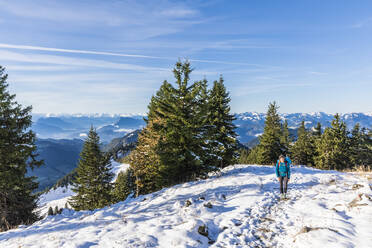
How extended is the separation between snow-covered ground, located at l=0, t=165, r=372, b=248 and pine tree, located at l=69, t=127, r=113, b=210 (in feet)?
60.0

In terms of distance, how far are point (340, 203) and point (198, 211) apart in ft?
18.7

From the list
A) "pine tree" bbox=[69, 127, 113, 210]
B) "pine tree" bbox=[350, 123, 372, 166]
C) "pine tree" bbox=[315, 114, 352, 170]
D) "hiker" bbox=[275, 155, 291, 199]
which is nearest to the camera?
"hiker" bbox=[275, 155, 291, 199]

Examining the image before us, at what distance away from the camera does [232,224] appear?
23.8 feet

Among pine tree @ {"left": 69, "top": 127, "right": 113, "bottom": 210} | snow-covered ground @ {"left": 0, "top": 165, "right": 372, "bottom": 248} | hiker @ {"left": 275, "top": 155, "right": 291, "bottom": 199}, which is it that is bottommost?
pine tree @ {"left": 69, "top": 127, "right": 113, "bottom": 210}

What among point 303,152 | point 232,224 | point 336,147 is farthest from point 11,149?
point 303,152

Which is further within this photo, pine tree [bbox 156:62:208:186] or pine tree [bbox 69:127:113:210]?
pine tree [bbox 69:127:113:210]

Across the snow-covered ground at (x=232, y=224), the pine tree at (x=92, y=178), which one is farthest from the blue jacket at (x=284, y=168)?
the pine tree at (x=92, y=178)

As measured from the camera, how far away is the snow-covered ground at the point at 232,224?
19.7ft

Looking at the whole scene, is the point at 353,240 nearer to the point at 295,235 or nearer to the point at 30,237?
the point at 295,235

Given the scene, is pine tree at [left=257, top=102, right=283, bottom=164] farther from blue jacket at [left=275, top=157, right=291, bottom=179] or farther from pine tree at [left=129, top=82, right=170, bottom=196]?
blue jacket at [left=275, top=157, right=291, bottom=179]

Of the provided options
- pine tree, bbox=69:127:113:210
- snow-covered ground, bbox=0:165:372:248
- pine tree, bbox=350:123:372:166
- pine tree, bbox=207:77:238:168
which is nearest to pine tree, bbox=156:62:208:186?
pine tree, bbox=207:77:238:168

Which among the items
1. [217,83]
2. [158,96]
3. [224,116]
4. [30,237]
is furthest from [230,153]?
[30,237]

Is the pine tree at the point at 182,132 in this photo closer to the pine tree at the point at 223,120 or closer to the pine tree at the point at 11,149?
the pine tree at the point at 223,120

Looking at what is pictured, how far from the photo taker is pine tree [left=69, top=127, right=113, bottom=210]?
89.4ft
